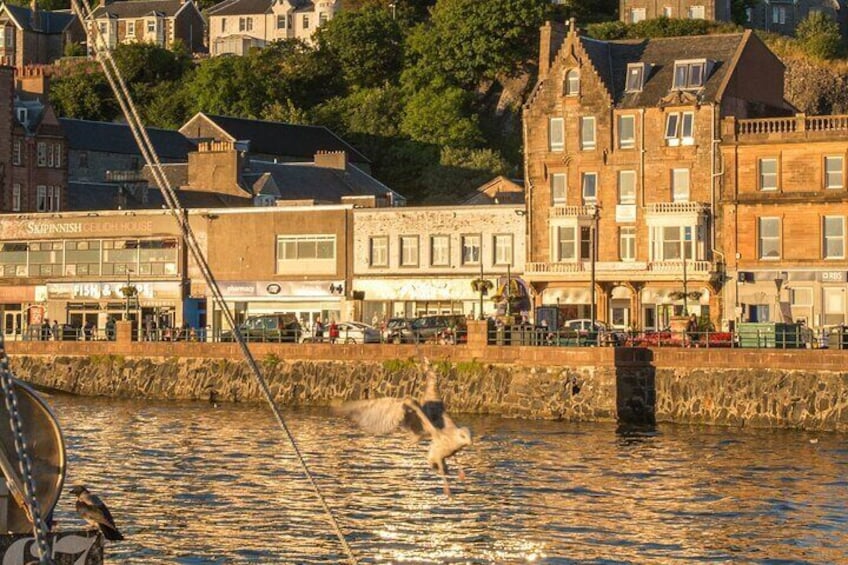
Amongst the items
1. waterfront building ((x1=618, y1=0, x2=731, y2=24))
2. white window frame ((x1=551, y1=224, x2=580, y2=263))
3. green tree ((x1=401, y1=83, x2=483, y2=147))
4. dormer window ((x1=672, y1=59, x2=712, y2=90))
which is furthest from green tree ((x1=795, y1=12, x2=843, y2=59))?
white window frame ((x1=551, y1=224, x2=580, y2=263))

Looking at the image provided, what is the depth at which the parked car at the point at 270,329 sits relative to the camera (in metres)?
76.1

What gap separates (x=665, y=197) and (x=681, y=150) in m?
2.20

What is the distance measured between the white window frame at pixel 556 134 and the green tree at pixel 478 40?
48.1 meters

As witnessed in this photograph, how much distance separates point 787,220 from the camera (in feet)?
261

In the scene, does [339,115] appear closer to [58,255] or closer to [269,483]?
[58,255]

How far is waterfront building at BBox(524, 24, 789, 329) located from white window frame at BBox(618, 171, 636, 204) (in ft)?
0.15

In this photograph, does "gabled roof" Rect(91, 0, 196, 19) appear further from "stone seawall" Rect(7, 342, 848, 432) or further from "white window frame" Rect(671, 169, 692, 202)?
"stone seawall" Rect(7, 342, 848, 432)

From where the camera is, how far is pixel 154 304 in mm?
95312

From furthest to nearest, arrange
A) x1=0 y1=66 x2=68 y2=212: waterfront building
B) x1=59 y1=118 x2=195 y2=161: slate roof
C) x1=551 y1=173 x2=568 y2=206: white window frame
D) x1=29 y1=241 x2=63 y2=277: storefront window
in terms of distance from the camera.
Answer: x1=59 y1=118 x2=195 y2=161: slate roof → x1=0 y1=66 x2=68 y2=212: waterfront building → x1=29 y1=241 x2=63 y2=277: storefront window → x1=551 y1=173 x2=568 y2=206: white window frame

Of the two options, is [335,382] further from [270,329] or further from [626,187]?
[626,187]

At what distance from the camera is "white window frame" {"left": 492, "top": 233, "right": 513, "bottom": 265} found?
8881 centimetres

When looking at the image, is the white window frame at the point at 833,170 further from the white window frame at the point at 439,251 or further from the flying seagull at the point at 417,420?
the flying seagull at the point at 417,420

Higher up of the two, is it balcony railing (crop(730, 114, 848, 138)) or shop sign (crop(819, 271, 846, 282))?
balcony railing (crop(730, 114, 848, 138))

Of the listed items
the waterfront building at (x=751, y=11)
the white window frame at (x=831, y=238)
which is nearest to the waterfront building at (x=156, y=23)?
the waterfront building at (x=751, y=11)
